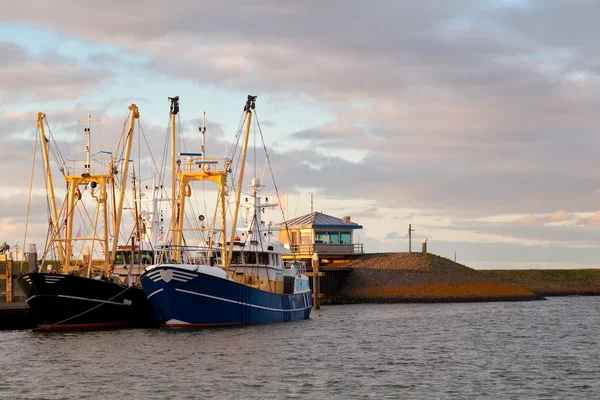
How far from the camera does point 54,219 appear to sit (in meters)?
58.0

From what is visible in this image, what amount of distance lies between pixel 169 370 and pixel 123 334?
14.3 metres

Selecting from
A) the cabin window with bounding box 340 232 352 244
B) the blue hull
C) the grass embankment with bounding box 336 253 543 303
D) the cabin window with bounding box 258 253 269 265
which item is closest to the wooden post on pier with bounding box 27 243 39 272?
the blue hull

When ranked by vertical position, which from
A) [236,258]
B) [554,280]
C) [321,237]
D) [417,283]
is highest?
[321,237]

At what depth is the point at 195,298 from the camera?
5047cm

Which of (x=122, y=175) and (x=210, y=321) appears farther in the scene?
(x=122, y=175)

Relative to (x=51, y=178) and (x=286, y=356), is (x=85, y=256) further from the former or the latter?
(x=286, y=356)

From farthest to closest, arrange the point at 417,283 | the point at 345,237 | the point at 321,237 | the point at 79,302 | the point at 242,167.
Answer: the point at 345,237 → the point at 321,237 → the point at 417,283 → the point at 242,167 → the point at 79,302

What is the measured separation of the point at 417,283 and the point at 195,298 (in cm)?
4870

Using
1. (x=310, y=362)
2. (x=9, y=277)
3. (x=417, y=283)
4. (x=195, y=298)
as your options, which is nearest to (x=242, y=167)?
(x=195, y=298)

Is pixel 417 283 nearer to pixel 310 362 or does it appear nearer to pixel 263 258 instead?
pixel 263 258

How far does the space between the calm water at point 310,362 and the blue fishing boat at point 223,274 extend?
1.27 meters

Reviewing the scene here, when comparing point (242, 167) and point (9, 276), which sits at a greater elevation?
point (242, 167)

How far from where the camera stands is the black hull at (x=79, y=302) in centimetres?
4912

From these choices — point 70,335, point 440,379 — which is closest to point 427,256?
point 70,335
